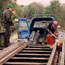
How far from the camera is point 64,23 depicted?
55.0m

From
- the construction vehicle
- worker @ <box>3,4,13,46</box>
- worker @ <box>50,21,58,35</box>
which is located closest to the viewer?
worker @ <box>3,4,13,46</box>

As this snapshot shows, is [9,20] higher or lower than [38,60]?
higher

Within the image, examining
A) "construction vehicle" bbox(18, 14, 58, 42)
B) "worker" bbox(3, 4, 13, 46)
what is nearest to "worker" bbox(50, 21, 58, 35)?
"construction vehicle" bbox(18, 14, 58, 42)

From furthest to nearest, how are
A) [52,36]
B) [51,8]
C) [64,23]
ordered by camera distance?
1. [51,8]
2. [64,23]
3. [52,36]

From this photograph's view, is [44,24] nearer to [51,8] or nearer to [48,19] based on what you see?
[48,19]

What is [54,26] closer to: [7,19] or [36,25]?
[36,25]

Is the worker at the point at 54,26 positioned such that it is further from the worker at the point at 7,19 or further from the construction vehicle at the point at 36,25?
the worker at the point at 7,19

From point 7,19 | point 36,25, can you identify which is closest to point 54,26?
point 36,25

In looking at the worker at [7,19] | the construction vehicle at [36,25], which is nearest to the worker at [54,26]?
the construction vehicle at [36,25]

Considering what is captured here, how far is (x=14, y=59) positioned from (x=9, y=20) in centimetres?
421

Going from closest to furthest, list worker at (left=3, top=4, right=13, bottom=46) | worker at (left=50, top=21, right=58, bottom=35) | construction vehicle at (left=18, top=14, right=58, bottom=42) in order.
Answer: worker at (left=3, top=4, right=13, bottom=46) → worker at (left=50, top=21, right=58, bottom=35) → construction vehicle at (left=18, top=14, right=58, bottom=42)

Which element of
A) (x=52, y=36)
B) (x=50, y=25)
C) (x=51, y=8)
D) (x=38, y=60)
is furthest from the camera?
(x=51, y=8)

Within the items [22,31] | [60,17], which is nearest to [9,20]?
[22,31]

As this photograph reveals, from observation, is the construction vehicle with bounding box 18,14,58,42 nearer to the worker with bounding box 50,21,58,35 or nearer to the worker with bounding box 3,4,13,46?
the worker with bounding box 50,21,58,35
